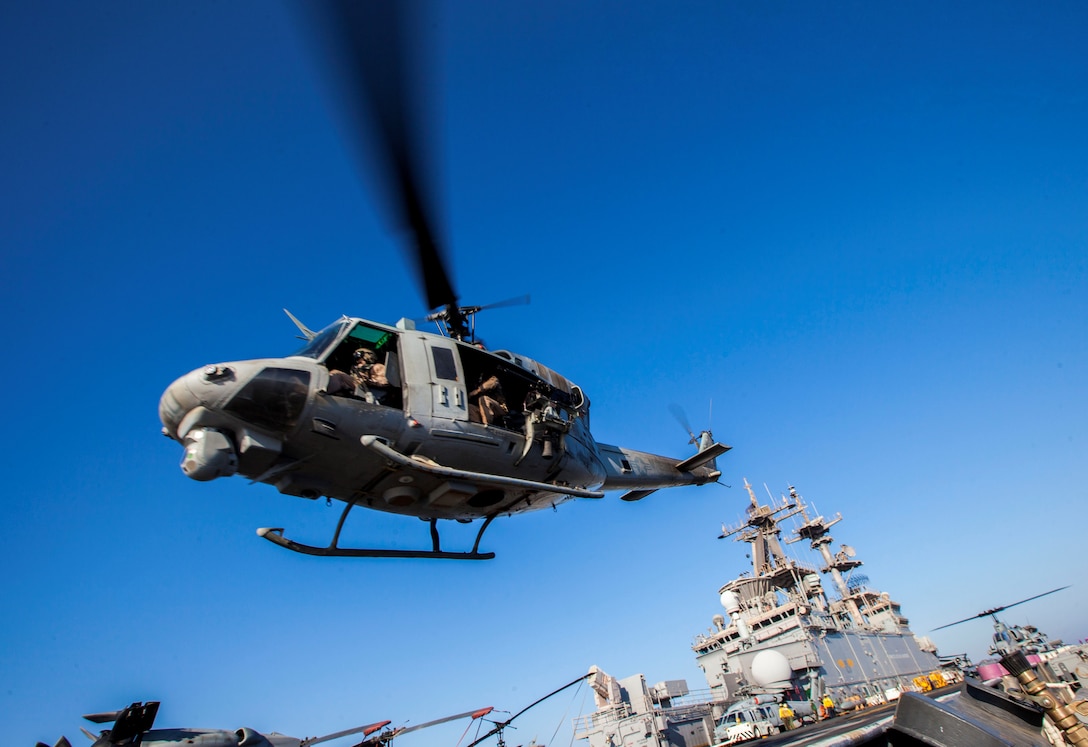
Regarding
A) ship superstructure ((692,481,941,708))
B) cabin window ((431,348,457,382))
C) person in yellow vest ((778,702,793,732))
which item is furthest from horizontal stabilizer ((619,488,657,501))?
ship superstructure ((692,481,941,708))

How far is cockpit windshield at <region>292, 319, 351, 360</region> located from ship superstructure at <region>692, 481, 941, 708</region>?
32026mm

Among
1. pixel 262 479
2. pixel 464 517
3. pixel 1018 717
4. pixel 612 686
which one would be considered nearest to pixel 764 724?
pixel 612 686

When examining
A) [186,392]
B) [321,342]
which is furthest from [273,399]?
[321,342]

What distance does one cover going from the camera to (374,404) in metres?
7.10

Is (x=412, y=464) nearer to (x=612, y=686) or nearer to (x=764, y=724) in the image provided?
(x=764, y=724)

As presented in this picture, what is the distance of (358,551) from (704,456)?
29.8 ft

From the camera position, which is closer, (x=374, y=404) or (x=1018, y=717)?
(x=1018, y=717)

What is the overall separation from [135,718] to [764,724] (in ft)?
74.7

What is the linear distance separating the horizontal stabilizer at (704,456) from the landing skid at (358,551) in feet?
22.2

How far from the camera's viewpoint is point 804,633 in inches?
1241

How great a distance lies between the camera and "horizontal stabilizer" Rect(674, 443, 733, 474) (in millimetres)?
13492

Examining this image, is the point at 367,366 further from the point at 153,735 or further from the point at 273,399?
the point at 153,735

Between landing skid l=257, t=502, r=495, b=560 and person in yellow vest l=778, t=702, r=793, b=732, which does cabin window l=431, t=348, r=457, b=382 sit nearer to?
landing skid l=257, t=502, r=495, b=560

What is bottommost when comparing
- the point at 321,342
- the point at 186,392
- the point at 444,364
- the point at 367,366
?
the point at 186,392
